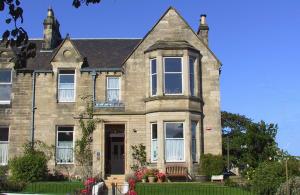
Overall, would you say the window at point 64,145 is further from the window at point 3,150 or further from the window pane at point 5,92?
the window pane at point 5,92

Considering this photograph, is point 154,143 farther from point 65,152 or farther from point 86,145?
point 65,152

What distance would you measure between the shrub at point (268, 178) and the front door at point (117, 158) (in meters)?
12.7

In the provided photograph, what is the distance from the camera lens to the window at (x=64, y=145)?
102 ft

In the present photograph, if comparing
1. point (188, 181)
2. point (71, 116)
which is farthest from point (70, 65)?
point (188, 181)

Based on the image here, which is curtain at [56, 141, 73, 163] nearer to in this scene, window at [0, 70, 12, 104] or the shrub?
window at [0, 70, 12, 104]

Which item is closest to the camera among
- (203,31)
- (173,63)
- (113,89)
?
(173,63)

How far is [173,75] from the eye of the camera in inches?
1185

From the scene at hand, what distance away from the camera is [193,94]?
30375mm

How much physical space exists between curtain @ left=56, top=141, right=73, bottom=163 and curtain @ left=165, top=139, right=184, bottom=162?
6.47 meters

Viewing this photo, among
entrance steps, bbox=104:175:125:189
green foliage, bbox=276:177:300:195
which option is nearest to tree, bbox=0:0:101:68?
green foliage, bbox=276:177:300:195

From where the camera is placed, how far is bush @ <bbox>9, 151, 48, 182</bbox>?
2820 centimetres

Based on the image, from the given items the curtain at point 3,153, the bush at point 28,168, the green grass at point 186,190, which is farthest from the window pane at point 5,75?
the green grass at point 186,190

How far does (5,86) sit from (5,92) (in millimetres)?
410

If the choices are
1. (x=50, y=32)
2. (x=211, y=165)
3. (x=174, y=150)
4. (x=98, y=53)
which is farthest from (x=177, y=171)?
(x=50, y=32)
